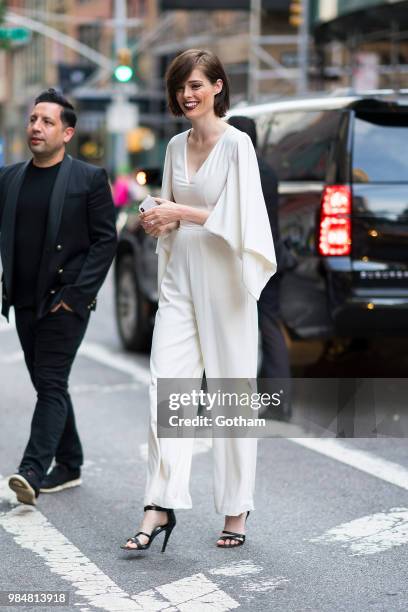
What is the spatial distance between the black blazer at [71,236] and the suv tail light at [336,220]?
215 cm

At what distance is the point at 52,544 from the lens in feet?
18.0

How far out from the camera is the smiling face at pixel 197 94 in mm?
5254

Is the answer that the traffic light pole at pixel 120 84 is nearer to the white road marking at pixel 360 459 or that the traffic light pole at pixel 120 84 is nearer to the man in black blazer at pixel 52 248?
the white road marking at pixel 360 459

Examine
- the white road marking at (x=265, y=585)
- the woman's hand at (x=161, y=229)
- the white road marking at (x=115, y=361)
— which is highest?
the woman's hand at (x=161, y=229)

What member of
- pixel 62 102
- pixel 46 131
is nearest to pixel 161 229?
pixel 46 131

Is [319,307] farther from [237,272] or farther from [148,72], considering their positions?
[148,72]

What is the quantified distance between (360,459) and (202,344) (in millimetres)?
2089

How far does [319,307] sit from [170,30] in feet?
145

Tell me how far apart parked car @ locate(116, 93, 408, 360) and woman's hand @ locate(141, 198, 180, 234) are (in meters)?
2.92

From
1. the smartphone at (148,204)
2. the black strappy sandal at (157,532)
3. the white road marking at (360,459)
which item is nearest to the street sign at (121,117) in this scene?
the white road marking at (360,459)

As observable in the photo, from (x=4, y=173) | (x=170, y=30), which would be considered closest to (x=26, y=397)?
(x=4, y=173)

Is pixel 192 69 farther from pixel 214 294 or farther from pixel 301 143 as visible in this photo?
pixel 301 143

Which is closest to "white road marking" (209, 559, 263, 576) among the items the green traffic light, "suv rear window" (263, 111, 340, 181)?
"suv rear window" (263, 111, 340, 181)

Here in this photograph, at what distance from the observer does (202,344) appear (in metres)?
5.36
